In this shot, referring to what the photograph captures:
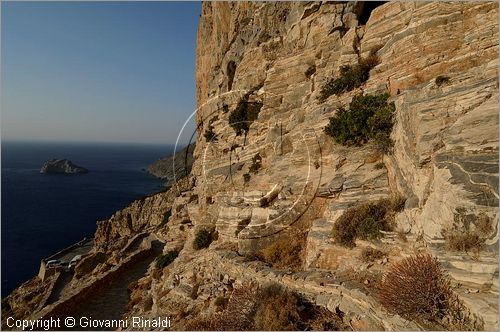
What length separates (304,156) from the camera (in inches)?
607

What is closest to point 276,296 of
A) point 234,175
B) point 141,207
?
point 234,175

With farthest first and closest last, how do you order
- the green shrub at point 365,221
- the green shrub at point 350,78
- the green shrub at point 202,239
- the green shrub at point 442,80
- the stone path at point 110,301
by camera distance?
the green shrub at point 202,239 < the green shrub at point 350,78 < the stone path at point 110,301 < the green shrub at point 442,80 < the green shrub at point 365,221

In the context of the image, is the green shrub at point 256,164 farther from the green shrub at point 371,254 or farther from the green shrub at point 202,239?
the green shrub at point 371,254

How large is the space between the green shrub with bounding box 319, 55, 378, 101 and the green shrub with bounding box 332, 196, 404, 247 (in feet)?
26.6

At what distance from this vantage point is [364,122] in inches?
537

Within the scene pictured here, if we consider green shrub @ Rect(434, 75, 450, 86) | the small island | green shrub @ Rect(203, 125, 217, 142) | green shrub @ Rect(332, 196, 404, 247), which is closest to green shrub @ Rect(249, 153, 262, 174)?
green shrub @ Rect(203, 125, 217, 142)

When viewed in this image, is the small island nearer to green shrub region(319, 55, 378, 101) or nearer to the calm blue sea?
the calm blue sea

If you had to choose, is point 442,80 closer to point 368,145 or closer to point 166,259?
point 368,145

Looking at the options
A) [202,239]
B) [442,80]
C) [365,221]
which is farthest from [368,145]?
[202,239]

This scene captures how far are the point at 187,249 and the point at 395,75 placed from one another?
14.1 meters

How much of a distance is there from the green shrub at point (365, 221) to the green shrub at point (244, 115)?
1287cm

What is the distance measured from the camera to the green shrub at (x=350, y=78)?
16.4 meters

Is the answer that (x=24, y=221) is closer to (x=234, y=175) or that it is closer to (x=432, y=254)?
(x=234, y=175)

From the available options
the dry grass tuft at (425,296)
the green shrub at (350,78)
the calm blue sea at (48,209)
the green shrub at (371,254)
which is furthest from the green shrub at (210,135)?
the calm blue sea at (48,209)
